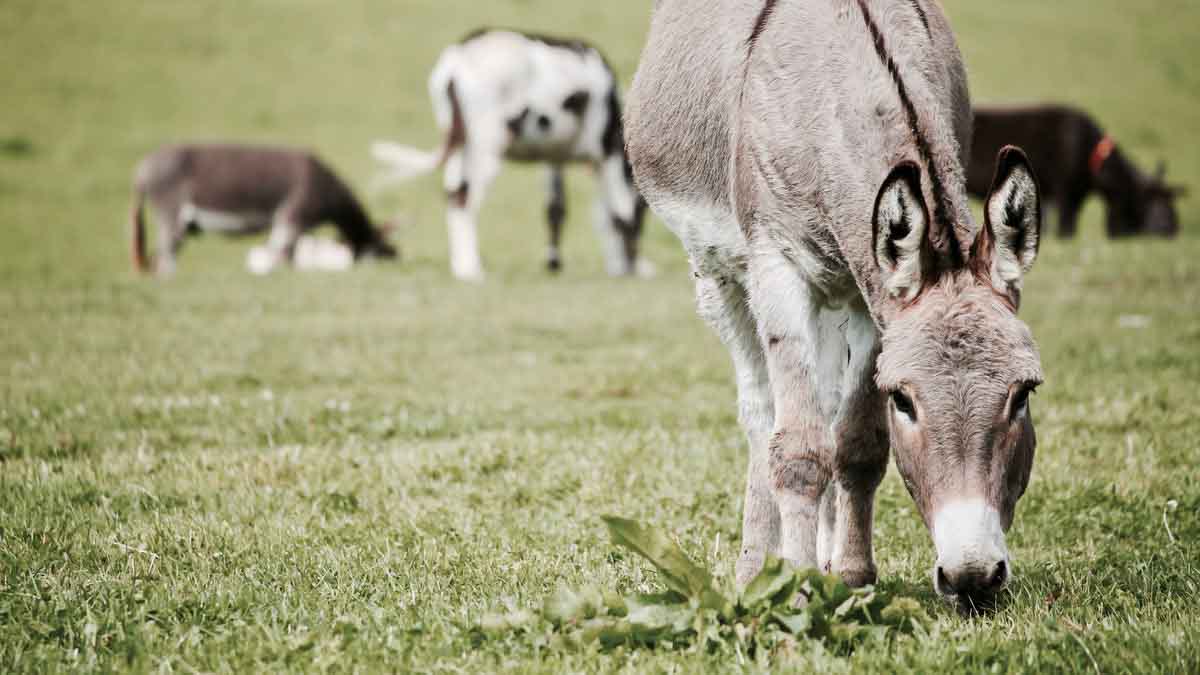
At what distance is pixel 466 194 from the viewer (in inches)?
591

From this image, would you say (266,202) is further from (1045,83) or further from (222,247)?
(1045,83)

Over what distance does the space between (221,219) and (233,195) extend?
1.43ft

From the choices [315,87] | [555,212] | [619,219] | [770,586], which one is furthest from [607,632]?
[315,87]

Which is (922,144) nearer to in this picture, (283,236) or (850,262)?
(850,262)

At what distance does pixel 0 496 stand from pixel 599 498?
2.36 m

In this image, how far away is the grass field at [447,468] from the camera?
326 cm

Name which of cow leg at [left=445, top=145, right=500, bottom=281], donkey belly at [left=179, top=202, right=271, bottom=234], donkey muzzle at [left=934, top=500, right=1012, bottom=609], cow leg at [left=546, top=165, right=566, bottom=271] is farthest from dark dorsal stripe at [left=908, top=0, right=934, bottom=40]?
donkey belly at [left=179, top=202, right=271, bottom=234]

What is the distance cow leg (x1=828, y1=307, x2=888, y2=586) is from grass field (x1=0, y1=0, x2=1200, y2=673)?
182 mm

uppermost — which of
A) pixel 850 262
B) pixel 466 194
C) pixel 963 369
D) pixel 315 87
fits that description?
pixel 315 87

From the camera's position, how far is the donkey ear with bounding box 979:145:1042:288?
3.12 m

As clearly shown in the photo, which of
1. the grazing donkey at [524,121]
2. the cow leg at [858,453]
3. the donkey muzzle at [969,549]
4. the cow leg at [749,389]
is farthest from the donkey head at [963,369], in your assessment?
the grazing donkey at [524,121]

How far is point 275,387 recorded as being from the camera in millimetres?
7887

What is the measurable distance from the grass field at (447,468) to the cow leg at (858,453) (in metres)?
0.18

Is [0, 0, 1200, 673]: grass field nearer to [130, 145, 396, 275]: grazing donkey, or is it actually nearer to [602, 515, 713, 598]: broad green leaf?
[602, 515, 713, 598]: broad green leaf
